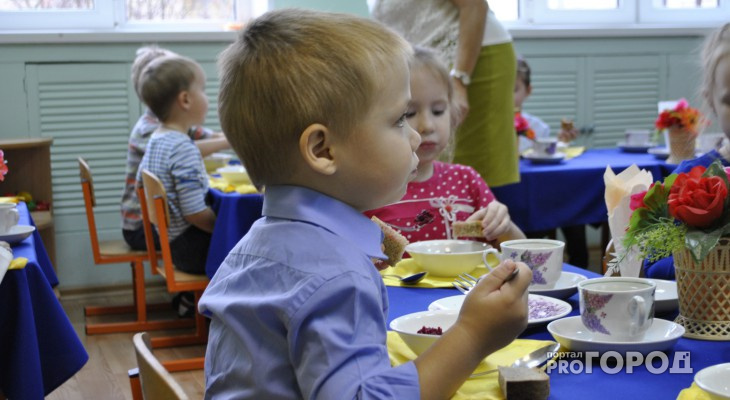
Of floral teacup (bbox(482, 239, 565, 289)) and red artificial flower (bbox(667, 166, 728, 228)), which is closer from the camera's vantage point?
red artificial flower (bbox(667, 166, 728, 228))

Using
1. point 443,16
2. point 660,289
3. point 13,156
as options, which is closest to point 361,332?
point 660,289

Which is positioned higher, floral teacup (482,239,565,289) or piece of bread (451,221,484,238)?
floral teacup (482,239,565,289)

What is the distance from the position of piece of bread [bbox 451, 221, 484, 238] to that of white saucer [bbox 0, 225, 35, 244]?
1.27 metres

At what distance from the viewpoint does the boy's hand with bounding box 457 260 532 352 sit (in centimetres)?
100

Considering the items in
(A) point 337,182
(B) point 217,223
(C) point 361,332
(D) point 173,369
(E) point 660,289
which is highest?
(A) point 337,182

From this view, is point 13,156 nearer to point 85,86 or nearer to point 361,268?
point 85,86

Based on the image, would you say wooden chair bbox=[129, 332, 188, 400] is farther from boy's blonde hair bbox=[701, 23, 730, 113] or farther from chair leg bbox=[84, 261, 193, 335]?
chair leg bbox=[84, 261, 193, 335]

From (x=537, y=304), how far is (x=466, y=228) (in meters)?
0.54

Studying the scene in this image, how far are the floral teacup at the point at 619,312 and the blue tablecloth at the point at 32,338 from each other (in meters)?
1.45

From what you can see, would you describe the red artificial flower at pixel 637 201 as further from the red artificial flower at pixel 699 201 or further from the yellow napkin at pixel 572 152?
the yellow napkin at pixel 572 152

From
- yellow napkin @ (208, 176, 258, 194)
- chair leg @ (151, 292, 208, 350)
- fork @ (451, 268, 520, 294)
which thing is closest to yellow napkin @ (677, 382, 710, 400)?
fork @ (451, 268, 520, 294)

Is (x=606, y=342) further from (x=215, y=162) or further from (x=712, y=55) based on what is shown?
(x=215, y=162)

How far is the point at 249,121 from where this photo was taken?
1038 millimetres

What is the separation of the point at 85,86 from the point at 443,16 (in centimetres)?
253
